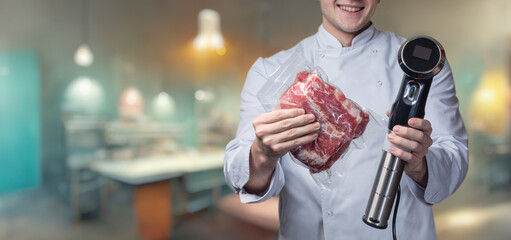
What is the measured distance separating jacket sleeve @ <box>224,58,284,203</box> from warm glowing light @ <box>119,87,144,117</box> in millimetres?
1455

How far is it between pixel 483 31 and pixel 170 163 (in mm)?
2297

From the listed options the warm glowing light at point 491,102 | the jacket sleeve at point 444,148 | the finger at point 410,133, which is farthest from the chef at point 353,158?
the warm glowing light at point 491,102

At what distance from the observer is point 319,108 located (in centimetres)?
65

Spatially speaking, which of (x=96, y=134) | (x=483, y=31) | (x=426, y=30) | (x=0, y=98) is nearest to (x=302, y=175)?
(x=96, y=134)

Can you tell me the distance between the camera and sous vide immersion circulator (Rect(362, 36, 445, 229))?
0.61 metres

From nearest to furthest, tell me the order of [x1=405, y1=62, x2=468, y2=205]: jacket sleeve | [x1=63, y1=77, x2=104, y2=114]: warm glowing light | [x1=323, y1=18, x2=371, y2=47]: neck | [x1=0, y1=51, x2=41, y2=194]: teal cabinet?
[x1=405, y1=62, x2=468, y2=205]: jacket sleeve < [x1=323, y1=18, x2=371, y2=47]: neck < [x1=0, y1=51, x2=41, y2=194]: teal cabinet < [x1=63, y1=77, x2=104, y2=114]: warm glowing light

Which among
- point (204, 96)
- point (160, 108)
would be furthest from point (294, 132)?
point (204, 96)

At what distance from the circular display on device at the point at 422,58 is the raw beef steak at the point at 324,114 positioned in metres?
0.12

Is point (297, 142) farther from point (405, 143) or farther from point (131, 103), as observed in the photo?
point (131, 103)

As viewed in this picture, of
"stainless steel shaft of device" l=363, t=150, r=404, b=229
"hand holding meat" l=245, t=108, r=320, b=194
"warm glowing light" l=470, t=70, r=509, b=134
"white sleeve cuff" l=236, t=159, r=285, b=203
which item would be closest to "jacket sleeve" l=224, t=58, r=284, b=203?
"white sleeve cuff" l=236, t=159, r=285, b=203

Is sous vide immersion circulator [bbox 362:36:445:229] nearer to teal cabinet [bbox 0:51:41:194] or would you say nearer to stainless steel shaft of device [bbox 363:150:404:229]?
stainless steel shaft of device [bbox 363:150:404:229]

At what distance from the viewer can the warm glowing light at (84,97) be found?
6.84 ft

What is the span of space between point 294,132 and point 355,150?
0.39 m

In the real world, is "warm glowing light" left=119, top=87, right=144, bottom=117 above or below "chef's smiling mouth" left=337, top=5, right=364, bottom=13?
below
